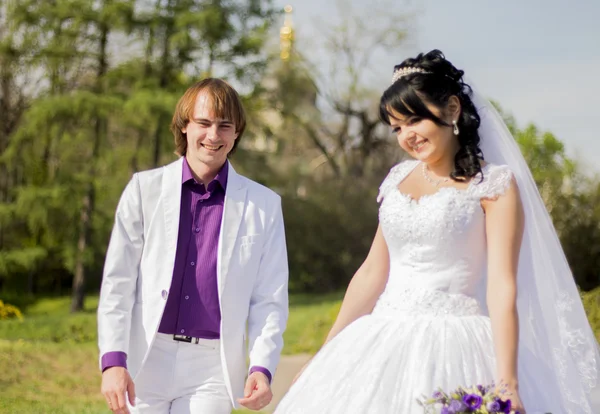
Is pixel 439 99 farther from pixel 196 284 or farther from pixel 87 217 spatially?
pixel 87 217

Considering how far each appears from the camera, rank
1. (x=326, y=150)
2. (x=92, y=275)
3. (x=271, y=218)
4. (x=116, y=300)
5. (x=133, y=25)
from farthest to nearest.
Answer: (x=326, y=150) → (x=92, y=275) → (x=133, y=25) → (x=271, y=218) → (x=116, y=300)

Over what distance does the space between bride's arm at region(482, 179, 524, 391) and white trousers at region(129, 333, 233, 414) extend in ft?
3.71

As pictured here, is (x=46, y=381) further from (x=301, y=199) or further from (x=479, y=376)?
(x=301, y=199)

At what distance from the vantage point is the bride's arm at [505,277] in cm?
302

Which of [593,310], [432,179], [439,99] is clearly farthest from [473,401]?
[593,310]

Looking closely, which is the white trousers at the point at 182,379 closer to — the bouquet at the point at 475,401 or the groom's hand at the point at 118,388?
the groom's hand at the point at 118,388

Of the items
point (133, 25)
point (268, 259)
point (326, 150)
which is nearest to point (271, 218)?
point (268, 259)

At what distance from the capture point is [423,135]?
132 inches

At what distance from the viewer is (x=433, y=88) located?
11.1ft

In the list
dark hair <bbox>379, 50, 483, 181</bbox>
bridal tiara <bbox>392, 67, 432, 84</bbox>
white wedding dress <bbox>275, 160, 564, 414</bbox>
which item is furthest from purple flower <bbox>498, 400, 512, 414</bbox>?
bridal tiara <bbox>392, 67, 432, 84</bbox>

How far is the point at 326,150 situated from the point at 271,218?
35449 millimetres

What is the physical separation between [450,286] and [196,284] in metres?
1.03

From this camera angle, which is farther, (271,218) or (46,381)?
(46,381)

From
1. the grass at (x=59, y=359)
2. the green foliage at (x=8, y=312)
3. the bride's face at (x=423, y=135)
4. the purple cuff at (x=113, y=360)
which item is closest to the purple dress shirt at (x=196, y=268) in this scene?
the purple cuff at (x=113, y=360)
